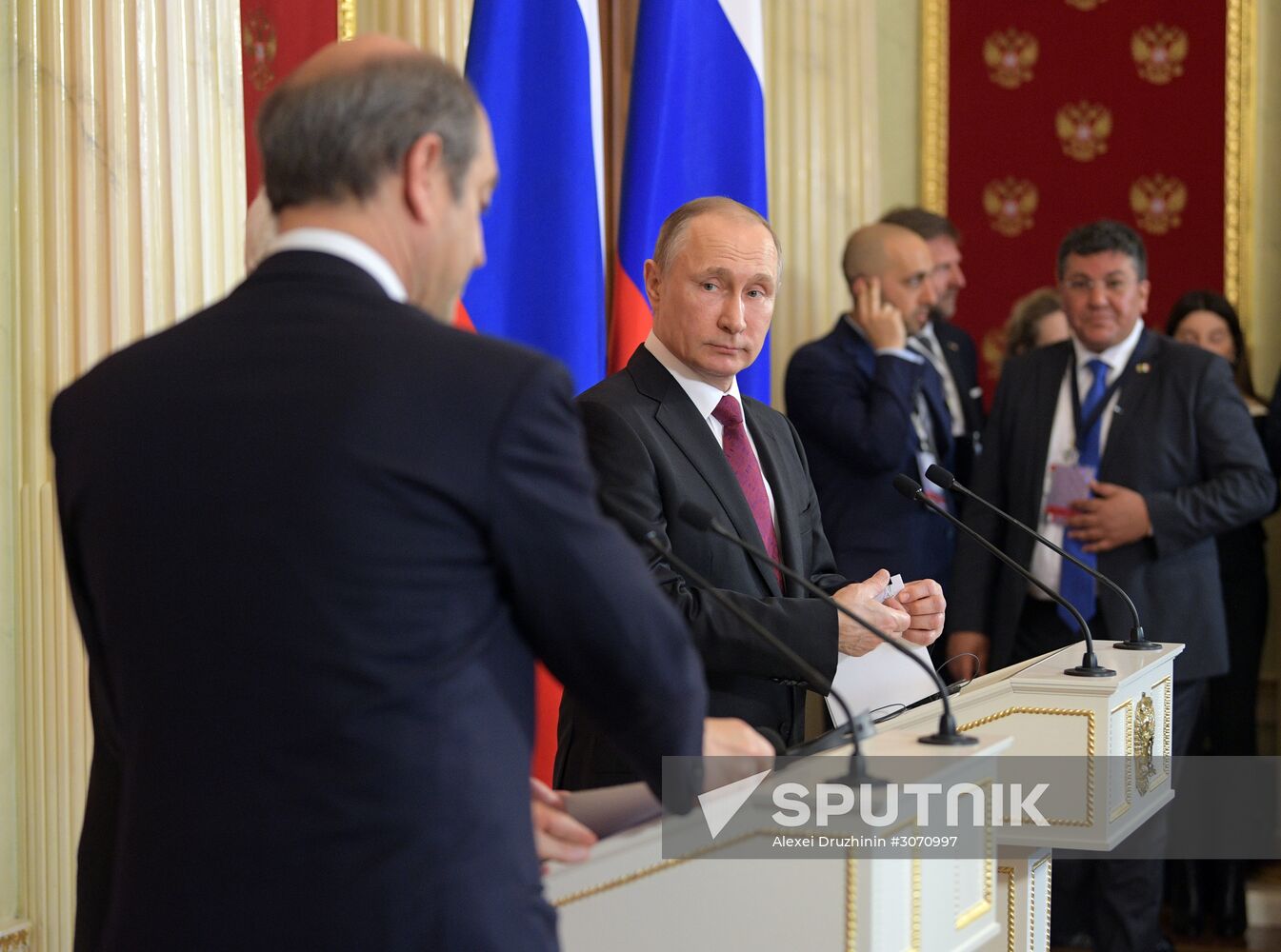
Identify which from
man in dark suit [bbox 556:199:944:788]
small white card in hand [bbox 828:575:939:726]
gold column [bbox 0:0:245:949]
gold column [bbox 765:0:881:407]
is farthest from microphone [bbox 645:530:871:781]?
gold column [bbox 765:0:881:407]

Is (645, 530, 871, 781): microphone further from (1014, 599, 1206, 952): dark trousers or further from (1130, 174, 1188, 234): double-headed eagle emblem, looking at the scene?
(1130, 174, 1188, 234): double-headed eagle emblem

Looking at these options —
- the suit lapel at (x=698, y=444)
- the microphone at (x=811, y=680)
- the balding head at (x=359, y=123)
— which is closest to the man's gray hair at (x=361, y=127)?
the balding head at (x=359, y=123)

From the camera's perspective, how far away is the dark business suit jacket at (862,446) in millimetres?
4152

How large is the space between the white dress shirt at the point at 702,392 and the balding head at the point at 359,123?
140 centimetres

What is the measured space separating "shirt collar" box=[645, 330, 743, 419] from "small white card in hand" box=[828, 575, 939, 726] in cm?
44

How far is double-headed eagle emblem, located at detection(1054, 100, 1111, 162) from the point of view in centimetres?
609

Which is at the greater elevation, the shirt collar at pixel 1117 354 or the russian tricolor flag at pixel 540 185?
the russian tricolor flag at pixel 540 185

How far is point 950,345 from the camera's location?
15.7 feet

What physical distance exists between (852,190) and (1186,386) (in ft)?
6.04

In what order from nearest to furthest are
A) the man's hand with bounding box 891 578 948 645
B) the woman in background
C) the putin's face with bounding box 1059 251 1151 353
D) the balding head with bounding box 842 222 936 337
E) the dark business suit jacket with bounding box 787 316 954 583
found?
the man's hand with bounding box 891 578 948 645
the dark business suit jacket with bounding box 787 316 954 583
the putin's face with bounding box 1059 251 1151 353
the balding head with bounding box 842 222 936 337
the woman in background

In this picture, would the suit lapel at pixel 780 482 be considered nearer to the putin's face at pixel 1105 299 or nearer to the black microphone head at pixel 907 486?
the black microphone head at pixel 907 486

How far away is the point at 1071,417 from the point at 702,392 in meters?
1.91

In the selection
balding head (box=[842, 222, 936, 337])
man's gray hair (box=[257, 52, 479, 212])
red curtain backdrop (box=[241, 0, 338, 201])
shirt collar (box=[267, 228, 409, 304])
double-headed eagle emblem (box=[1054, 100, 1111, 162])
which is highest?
red curtain backdrop (box=[241, 0, 338, 201])

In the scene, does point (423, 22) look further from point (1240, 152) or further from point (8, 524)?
point (1240, 152)
